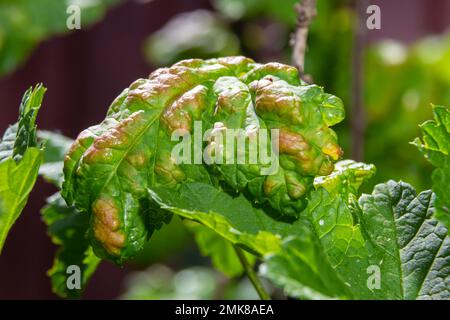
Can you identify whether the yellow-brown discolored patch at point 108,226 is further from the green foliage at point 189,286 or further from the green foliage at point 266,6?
the green foliage at point 266,6

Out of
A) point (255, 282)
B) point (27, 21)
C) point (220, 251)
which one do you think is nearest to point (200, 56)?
point (27, 21)

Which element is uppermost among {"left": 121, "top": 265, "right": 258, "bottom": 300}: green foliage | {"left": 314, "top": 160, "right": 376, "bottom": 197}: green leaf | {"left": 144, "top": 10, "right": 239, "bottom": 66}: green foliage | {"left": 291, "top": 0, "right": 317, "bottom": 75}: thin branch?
{"left": 144, "top": 10, "right": 239, "bottom": 66}: green foliage

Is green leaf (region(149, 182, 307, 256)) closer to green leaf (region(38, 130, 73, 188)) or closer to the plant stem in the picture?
the plant stem

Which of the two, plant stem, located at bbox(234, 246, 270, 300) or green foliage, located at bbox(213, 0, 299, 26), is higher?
green foliage, located at bbox(213, 0, 299, 26)

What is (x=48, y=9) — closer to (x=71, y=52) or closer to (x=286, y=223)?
(x=71, y=52)

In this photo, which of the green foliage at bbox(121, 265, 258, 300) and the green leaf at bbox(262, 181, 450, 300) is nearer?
the green leaf at bbox(262, 181, 450, 300)

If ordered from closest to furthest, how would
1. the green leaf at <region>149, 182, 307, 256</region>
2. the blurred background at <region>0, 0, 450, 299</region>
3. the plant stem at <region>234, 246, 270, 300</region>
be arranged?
the green leaf at <region>149, 182, 307, 256</region> → the plant stem at <region>234, 246, 270, 300</region> → the blurred background at <region>0, 0, 450, 299</region>

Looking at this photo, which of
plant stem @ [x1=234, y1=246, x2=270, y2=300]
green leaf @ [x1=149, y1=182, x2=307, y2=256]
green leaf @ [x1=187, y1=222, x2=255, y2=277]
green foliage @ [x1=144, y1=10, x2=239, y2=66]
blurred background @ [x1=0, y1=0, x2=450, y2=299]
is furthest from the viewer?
green foliage @ [x1=144, y1=10, x2=239, y2=66]

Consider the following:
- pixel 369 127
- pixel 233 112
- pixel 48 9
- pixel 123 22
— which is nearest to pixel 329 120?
pixel 233 112

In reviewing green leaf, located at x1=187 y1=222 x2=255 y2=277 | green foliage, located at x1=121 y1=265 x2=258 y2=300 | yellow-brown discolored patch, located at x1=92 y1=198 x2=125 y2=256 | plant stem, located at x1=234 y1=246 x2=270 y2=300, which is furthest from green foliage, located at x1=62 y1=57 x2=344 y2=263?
green foliage, located at x1=121 y1=265 x2=258 y2=300
